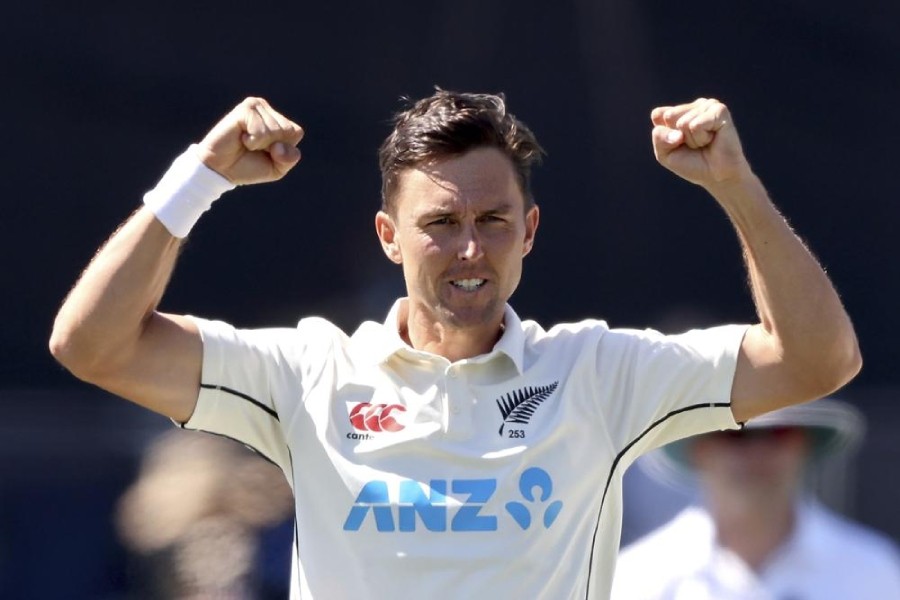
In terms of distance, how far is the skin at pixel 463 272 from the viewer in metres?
2.22

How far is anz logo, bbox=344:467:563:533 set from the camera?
7.33 feet

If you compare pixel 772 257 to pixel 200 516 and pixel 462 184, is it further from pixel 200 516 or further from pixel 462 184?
pixel 200 516

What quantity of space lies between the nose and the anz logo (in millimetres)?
310

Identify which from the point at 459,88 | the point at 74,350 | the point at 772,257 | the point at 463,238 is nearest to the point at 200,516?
the point at 459,88

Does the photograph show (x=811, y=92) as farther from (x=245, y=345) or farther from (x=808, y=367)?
(x=245, y=345)

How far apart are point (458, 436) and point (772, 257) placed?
0.49 meters

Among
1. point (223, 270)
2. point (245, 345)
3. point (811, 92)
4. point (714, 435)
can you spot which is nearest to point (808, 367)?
Answer: point (245, 345)

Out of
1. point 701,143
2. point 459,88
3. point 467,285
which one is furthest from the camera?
point 459,88

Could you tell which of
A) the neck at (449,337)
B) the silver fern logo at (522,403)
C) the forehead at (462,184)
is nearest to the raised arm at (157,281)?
the forehead at (462,184)

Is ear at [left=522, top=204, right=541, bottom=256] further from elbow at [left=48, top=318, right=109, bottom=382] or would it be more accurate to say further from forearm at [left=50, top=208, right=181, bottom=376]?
elbow at [left=48, top=318, right=109, bottom=382]

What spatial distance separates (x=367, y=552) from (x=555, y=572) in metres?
0.26

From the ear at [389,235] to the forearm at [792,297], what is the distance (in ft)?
1.59

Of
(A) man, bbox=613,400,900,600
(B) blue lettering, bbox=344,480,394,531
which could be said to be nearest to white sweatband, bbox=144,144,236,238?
(B) blue lettering, bbox=344,480,394,531

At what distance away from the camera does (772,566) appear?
323cm
